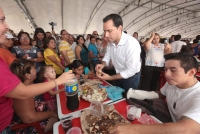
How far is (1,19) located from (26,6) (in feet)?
33.5

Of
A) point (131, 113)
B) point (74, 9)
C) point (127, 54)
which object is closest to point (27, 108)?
point (131, 113)

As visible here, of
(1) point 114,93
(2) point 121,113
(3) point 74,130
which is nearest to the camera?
(3) point 74,130

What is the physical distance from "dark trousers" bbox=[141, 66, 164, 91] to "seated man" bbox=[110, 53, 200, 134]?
1.94m

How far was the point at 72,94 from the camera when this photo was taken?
1186 mm

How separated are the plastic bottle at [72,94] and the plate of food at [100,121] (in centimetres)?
19

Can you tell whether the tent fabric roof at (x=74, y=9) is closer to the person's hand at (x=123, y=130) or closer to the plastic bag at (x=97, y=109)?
the plastic bag at (x=97, y=109)

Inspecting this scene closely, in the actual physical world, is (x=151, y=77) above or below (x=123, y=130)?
below

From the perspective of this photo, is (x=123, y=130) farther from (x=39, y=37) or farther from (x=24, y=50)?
(x=39, y=37)

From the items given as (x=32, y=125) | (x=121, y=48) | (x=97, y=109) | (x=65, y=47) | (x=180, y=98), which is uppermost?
(x=65, y=47)

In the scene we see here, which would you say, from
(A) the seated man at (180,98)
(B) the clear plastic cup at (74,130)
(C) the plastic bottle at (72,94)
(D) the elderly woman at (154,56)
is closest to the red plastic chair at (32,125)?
(C) the plastic bottle at (72,94)

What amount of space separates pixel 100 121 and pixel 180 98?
868mm

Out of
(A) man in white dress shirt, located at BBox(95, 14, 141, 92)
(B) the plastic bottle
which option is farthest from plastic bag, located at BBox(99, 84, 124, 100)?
(B) the plastic bottle

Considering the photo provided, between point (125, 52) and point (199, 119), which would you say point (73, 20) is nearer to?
point (125, 52)

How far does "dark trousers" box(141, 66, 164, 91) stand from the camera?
10.4ft
